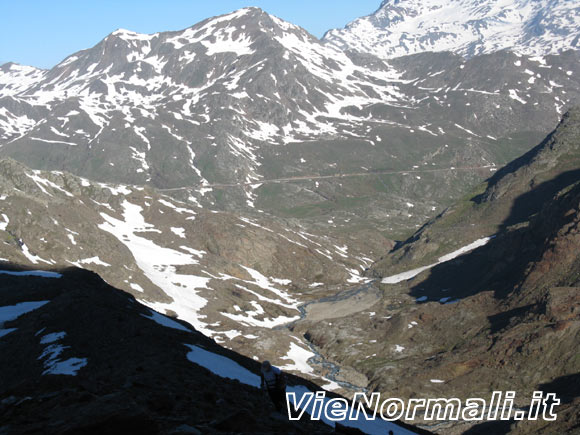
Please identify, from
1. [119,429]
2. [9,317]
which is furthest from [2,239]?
[119,429]

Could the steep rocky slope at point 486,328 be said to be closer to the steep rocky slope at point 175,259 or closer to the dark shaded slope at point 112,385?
the steep rocky slope at point 175,259

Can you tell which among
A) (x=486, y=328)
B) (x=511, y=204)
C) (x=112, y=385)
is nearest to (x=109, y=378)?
(x=112, y=385)

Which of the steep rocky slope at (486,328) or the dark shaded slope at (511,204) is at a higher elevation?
the dark shaded slope at (511,204)

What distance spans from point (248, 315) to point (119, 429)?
11765cm

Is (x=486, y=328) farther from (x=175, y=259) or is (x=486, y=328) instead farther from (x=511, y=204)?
(x=511, y=204)

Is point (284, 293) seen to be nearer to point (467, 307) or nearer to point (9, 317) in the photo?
point (467, 307)

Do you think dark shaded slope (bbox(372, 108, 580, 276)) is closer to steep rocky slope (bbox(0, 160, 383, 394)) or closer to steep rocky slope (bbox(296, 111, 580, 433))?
steep rocky slope (bbox(296, 111, 580, 433))

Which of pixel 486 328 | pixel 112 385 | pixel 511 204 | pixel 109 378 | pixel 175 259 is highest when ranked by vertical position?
pixel 511 204

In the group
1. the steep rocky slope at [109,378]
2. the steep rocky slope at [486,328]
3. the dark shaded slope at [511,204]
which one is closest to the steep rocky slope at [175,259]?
the steep rocky slope at [486,328]

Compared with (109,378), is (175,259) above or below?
above

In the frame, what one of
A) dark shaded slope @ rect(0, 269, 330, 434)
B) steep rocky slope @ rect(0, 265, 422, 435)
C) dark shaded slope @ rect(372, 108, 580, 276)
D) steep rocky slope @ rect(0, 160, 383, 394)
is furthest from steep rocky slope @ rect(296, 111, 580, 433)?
dark shaded slope @ rect(0, 269, 330, 434)

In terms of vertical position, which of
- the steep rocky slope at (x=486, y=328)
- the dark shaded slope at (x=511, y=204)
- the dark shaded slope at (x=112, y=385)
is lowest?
the dark shaded slope at (x=112, y=385)

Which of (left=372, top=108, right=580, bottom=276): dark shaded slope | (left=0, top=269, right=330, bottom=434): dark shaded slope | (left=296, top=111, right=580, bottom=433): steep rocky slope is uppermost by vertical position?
(left=372, top=108, right=580, bottom=276): dark shaded slope

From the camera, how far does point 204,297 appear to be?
446 ft
